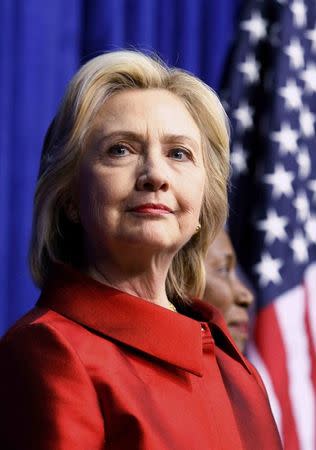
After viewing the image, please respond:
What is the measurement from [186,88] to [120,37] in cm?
200

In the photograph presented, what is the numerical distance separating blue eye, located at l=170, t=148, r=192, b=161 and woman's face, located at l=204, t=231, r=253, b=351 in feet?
5.13

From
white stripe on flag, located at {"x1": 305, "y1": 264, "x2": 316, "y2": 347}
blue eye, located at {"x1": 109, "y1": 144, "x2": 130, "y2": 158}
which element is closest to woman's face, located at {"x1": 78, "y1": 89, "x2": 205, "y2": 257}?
blue eye, located at {"x1": 109, "y1": 144, "x2": 130, "y2": 158}

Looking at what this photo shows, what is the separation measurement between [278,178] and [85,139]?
2.36 meters

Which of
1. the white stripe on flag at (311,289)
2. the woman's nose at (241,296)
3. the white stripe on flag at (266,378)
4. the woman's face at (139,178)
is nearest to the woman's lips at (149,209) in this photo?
the woman's face at (139,178)

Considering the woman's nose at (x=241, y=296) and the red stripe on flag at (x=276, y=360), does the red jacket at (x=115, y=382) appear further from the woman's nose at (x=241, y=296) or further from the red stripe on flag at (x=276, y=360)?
the red stripe on flag at (x=276, y=360)

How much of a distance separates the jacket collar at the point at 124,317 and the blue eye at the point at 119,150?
17 centimetres

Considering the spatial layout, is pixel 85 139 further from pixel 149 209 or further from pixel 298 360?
pixel 298 360

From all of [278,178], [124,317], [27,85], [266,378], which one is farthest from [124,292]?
[278,178]

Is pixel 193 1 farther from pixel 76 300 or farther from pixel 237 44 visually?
pixel 76 300

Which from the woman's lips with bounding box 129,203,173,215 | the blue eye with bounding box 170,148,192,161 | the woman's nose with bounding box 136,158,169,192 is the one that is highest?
the blue eye with bounding box 170,148,192,161

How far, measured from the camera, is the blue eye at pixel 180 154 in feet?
4.95

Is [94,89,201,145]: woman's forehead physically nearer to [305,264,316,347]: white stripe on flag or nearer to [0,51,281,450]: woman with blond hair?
[0,51,281,450]: woman with blond hair

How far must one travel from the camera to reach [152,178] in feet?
4.69

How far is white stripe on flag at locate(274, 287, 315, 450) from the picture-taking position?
3578mm
